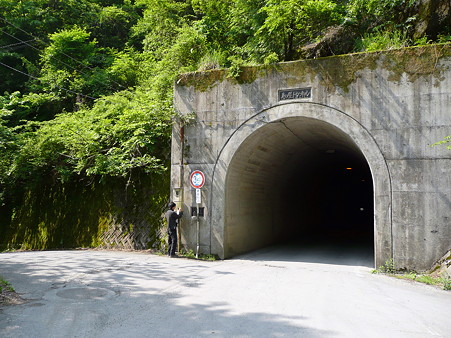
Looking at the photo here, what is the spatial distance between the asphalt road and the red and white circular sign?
209 centimetres

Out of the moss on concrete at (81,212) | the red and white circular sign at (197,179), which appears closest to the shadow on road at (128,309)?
the red and white circular sign at (197,179)

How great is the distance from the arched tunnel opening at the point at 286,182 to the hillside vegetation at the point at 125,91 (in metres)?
2.12

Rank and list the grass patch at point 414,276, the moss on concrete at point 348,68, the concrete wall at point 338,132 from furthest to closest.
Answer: the moss on concrete at point 348,68 → the concrete wall at point 338,132 → the grass patch at point 414,276

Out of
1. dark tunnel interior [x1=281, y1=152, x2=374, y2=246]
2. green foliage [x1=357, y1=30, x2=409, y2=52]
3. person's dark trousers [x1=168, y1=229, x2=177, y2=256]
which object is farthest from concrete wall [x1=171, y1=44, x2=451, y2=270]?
dark tunnel interior [x1=281, y1=152, x2=374, y2=246]

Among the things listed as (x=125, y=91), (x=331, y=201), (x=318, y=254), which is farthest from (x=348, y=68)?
(x=331, y=201)

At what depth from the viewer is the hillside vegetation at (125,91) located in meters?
10.4

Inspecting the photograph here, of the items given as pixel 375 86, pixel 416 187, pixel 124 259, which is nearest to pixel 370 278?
pixel 416 187

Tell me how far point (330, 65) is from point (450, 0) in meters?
3.70

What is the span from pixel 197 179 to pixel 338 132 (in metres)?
3.88

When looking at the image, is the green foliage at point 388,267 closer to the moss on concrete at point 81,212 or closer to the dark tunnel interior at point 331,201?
the moss on concrete at point 81,212

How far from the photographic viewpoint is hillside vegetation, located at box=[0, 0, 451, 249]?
411 inches

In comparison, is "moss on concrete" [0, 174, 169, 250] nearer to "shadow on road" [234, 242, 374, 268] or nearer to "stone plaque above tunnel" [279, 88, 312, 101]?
"shadow on road" [234, 242, 374, 268]

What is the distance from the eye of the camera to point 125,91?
14805 millimetres

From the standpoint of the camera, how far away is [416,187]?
26.5 feet
